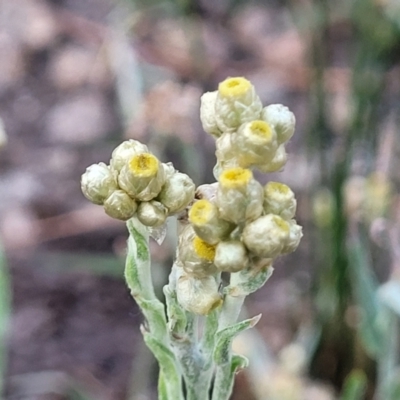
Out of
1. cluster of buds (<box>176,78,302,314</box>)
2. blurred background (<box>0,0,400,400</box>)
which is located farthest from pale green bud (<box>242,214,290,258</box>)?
blurred background (<box>0,0,400,400</box>)

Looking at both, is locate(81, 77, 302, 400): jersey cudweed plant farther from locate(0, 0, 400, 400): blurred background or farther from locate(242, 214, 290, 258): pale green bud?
locate(0, 0, 400, 400): blurred background

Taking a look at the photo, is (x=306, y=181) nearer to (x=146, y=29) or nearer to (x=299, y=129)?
(x=299, y=129)

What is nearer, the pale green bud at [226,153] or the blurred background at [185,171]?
the pale green bud at [226,153]

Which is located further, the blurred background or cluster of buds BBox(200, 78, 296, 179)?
the blurred background

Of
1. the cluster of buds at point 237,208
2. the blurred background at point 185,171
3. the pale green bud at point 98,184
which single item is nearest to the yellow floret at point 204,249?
the cluster of buds at point 237,208

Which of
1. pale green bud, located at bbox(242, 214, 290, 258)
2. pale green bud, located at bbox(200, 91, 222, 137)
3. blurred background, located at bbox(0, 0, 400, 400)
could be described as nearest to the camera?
pale green bud, located at bbox(242, 214, 290, 258)

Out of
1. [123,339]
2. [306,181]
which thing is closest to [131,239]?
[123,339]

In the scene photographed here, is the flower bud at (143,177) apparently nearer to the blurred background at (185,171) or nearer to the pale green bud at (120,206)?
the pale green bud at (120,206)
